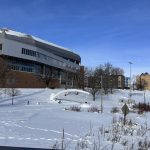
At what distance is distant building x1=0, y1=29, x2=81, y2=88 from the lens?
343 ft

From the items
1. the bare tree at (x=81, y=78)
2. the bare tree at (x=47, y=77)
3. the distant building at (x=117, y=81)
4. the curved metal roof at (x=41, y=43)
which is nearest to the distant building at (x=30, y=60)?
the curved metal roof at (x=41, y=43)

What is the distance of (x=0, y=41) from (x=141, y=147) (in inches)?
3637

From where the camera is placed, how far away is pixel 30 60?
369 feet

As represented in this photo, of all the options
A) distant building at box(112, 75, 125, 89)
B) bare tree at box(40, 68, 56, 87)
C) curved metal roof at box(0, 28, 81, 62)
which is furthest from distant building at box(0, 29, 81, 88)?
distant building at box(112, 75, 125, 89)

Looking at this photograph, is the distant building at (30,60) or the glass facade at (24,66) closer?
the distant building at (30,60)

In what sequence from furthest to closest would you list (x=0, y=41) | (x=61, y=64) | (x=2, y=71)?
(x=61, y=64), (x=0, y=41), (x=2, y=71)

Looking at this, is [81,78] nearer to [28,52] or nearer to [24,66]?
[28,52]

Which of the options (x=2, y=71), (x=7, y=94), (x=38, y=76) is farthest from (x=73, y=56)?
(x=7, y=94)

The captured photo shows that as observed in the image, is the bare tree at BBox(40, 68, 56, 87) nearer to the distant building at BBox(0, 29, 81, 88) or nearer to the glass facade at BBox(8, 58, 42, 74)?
the distant building at BBox(0, 29, 81, 88)

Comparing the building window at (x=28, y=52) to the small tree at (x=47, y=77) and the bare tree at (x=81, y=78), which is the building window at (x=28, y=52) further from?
the bare tree at (x=81, y=78)

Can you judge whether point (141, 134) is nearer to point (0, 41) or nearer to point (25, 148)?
point (25, 148)

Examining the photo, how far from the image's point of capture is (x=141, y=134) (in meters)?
18.8

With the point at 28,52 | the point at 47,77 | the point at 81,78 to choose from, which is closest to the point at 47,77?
the point at 47,77

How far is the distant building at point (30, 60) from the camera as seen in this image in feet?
343
